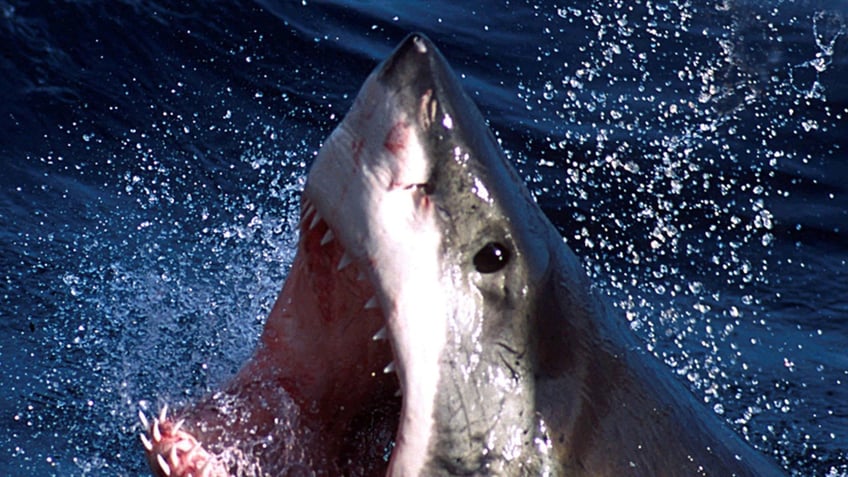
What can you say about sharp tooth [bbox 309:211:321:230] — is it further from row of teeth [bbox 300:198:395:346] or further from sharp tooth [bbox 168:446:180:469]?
sharp tooth [bbox 168:446:180:469]

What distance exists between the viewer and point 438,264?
1.53 m

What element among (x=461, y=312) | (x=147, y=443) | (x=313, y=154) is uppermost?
(x=461, y=312)

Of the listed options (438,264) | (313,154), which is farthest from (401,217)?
(313,154)

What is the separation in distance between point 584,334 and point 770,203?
3.49 metres

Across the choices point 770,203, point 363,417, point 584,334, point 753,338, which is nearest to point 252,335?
point 363,417

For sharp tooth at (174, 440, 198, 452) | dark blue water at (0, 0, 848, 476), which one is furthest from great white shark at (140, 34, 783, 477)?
dark blue water at (0, 0, 848, 476)

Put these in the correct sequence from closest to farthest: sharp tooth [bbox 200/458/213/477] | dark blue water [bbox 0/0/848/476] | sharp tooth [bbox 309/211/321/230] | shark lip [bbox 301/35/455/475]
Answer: shark lip [bbox 301/35/455/475] < sharp tooth [bbox 309/211/321/230] < sharp tooth [bbox 200/458/213/477] < dark blue water [bbox 0/0/848/476]

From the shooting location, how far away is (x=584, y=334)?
1.66 metres

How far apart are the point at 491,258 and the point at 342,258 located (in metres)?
0.18

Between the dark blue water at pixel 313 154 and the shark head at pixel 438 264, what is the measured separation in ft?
4.56

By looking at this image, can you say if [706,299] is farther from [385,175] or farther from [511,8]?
[385,175]

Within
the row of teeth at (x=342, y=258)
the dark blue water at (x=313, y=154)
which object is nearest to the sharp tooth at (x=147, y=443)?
the row of teeth at (x=342, y=258)

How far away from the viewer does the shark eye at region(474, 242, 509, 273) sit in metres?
1.56

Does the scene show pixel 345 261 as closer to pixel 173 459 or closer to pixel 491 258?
pixel 491 258
